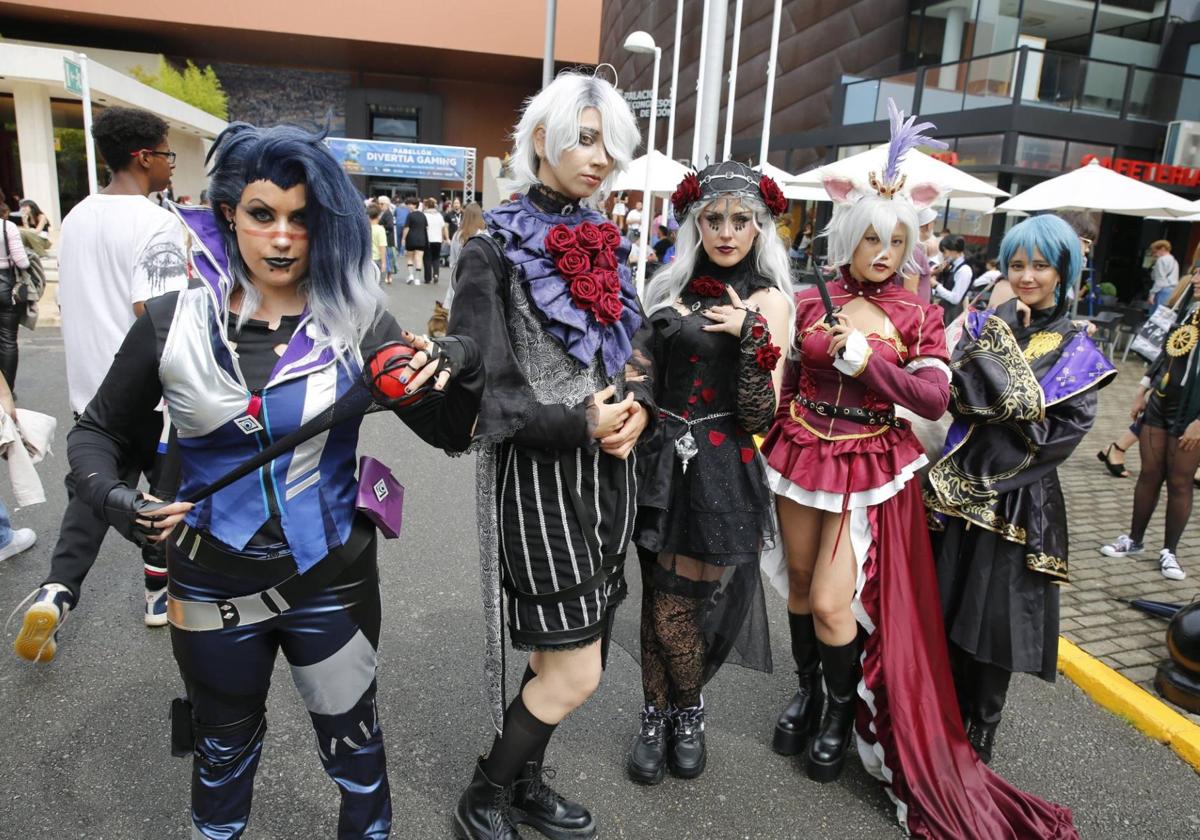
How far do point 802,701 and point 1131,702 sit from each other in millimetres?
1450

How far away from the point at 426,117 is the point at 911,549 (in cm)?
4684

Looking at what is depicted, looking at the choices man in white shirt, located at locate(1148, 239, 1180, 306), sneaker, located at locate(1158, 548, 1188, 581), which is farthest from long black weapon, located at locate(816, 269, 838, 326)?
man in white shirt, located at locate(1148, 239, 1180, 306)

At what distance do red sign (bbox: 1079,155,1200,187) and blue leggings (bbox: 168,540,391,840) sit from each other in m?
15.9

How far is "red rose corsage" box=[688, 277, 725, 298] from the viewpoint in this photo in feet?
8.17

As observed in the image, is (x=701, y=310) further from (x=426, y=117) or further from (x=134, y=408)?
(x=426, y=117)

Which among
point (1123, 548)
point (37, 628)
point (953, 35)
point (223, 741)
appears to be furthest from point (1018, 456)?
point (953, 35)

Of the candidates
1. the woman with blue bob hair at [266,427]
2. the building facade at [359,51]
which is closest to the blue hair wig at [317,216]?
the woman with blue bob hair at [266,427]

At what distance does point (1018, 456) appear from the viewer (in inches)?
101

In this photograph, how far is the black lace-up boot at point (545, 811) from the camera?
7.67 feet

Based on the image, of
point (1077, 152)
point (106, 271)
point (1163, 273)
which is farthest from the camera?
point (1077, 152)

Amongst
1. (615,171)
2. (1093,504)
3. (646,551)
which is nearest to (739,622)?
(646,551)

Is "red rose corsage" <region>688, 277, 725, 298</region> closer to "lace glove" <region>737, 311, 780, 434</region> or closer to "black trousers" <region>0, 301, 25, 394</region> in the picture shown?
"lace glove" <region>737, 311, 780, 434</region>

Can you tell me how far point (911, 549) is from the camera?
266 cm

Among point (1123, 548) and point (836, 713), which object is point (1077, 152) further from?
point (836, 713)
